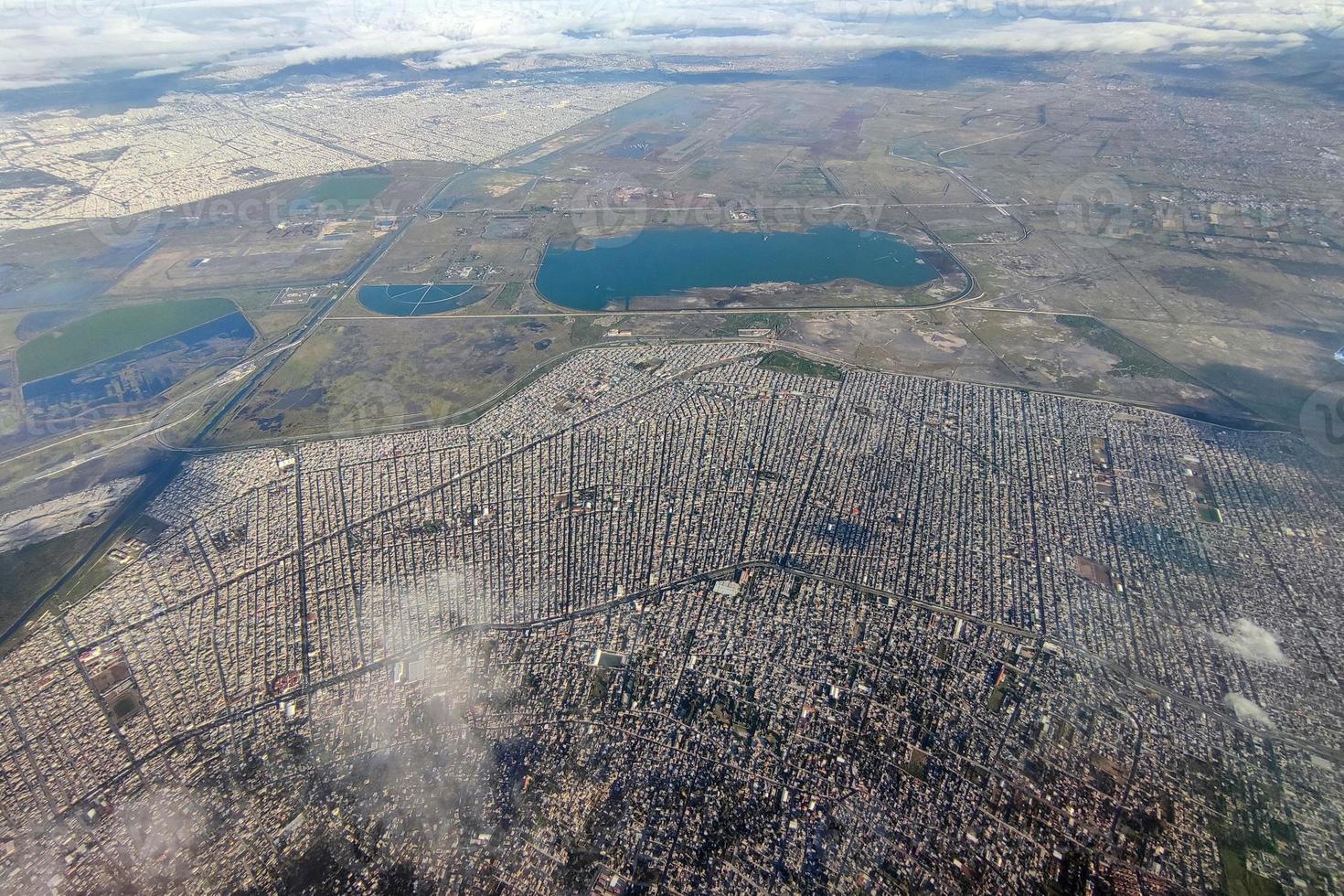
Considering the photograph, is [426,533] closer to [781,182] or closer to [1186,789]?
[1186,789]


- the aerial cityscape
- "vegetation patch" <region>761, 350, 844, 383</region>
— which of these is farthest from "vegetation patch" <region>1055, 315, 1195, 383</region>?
"vegetation patch" <region>761, 350, 844, 383</region>

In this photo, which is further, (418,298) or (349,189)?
Answer: (349,189)

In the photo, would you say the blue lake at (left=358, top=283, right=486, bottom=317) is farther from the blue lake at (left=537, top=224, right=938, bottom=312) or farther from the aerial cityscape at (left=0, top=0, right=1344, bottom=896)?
the blue lake at (left=537, top=224, right=938, bottom=312)

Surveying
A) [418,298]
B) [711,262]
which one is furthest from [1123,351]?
[418,298]

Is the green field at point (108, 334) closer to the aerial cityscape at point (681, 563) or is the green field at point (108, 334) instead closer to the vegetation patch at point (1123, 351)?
the aerial cityscape at point (681, 563)

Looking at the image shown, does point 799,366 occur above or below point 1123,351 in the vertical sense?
below

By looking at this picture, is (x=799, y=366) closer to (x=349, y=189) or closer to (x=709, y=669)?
(x=709, y=669)

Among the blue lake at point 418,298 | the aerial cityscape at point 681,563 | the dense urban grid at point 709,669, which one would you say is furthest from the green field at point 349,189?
the dense urban grid at point 709,669
